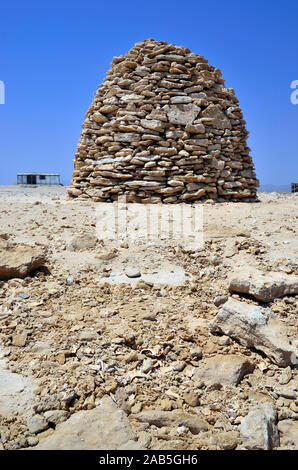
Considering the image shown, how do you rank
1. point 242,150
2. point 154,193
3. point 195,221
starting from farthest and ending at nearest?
point 242,150, point 154,193, point 195,221

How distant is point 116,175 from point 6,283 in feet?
14.1

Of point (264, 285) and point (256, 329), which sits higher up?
point (264, 285)

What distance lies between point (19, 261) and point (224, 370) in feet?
8.62

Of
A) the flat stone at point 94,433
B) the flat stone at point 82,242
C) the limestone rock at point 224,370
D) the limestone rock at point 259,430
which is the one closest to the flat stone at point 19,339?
the flat stone at point 94,433

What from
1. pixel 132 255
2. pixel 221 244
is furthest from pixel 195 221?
pixel 132 255

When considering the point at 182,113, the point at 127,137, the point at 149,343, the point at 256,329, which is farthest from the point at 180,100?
the point at 149,343

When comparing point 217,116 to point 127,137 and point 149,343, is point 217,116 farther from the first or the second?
point 149,343

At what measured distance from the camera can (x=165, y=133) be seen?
7.44 metres

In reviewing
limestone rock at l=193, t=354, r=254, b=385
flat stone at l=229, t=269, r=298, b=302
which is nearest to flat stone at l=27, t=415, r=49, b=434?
limestone rock at l=193, t=354, r=254, b=385

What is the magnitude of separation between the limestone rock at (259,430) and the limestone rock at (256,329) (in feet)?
1.89

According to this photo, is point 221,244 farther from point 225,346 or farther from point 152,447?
point 152,447

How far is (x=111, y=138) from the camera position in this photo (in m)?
7.73

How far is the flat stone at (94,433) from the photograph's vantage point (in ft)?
6.35

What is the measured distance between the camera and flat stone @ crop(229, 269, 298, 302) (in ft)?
11.4
